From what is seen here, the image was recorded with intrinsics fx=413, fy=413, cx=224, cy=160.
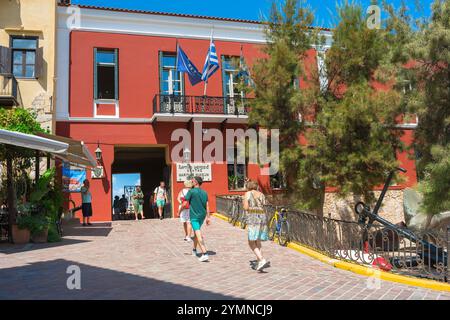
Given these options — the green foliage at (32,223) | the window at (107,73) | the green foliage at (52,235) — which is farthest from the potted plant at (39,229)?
the window at (107,73)

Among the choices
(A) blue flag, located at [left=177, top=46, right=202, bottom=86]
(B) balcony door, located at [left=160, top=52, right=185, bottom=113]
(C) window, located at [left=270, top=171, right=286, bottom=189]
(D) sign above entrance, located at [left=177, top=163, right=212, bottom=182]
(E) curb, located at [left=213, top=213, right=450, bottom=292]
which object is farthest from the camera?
(C) window, located at [left=270, top=171, right=286, bottom=189]

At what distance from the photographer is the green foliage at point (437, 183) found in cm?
899

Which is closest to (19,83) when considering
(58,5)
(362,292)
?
(58,5)

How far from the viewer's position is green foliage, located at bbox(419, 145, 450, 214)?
8.99m

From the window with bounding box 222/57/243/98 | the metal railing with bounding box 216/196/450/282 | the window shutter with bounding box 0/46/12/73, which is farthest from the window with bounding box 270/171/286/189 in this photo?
the window shutter with bounding box 0/46/12/73

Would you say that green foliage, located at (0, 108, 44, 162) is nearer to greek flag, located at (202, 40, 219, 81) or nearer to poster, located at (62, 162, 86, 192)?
poster, located at (62, 162, 86, 192)

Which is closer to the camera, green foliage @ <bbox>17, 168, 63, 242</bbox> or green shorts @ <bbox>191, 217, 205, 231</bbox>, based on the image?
green shorts @ <bbox>191, 217, 205, 231</bbox>

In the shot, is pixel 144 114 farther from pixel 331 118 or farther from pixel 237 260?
pixel 237 260

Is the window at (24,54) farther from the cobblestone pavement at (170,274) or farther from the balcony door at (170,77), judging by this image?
the cobblestone pavement at (170,274)

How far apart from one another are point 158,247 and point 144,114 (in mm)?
8607

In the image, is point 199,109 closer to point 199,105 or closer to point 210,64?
point 199,105

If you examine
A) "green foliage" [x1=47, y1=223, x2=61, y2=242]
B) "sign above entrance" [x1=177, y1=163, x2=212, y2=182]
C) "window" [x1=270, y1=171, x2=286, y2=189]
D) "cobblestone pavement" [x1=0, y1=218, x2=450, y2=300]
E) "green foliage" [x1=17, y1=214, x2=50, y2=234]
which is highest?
"sign above entrance" [x1=177, y1=163, x2=212, y2=182]

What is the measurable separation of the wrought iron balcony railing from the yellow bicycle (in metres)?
6.58

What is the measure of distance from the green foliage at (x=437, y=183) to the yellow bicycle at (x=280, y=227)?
323 cm
